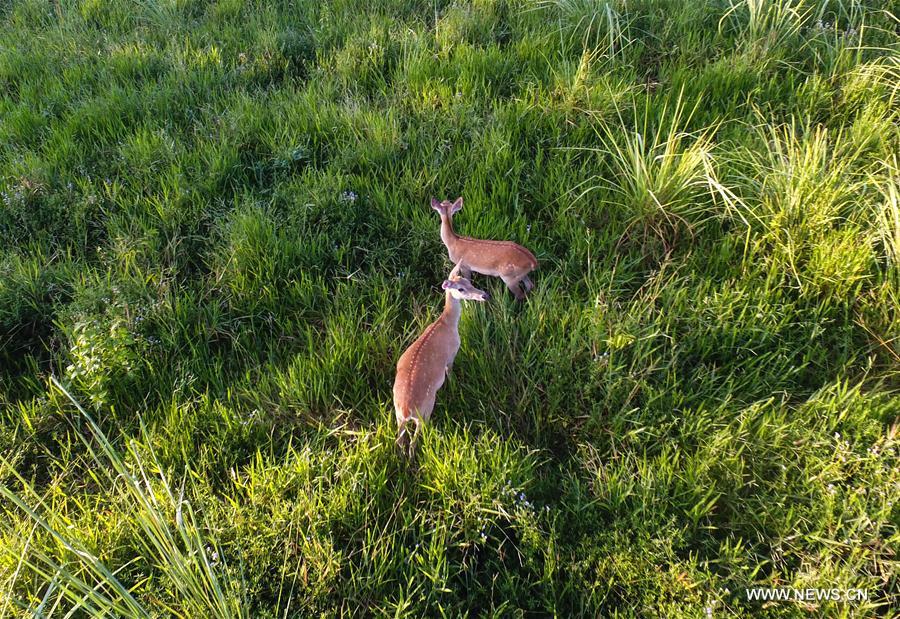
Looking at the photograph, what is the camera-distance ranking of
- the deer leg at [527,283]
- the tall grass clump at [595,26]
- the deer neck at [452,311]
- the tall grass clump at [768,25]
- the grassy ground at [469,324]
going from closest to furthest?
the grassy ground at [469,324] < the deer neck at [452,311] < the deer leg at [527,283] < the tall grass clump at [768,25] < the tall grass clump at [595,26]

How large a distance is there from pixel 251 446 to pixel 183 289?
109 centimetres

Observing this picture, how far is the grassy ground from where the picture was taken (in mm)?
2076

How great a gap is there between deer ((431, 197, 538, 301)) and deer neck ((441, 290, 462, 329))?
0.23m

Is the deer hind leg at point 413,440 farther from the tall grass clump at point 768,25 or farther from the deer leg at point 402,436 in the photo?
the tall grass clump at point 768,25

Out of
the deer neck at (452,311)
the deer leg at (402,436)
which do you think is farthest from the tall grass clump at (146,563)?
the deer neck at (452,311)

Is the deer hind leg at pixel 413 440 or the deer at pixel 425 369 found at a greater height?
the deer at pixel 425 369

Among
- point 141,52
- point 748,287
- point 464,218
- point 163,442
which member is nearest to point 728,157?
point 748,287

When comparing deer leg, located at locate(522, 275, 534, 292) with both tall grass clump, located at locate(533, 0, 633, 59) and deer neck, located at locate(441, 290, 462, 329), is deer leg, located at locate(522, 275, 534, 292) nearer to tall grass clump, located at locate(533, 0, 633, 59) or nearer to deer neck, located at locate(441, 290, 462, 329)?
deer neck, located at locate(441, 290, 462, 329)

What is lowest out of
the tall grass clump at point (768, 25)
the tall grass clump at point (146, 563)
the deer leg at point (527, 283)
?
the tall grass clump at point (146, 563)

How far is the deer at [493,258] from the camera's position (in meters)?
2.87

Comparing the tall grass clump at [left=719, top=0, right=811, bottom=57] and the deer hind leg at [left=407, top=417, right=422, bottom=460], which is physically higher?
the tall grass clump at [left=719, top=0, right=811, bottom=57]

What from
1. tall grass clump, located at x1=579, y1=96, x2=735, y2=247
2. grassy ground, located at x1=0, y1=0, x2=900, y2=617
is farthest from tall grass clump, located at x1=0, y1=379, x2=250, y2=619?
tall grass clump, located at x1=579, y1=96, x2=735, y2=247

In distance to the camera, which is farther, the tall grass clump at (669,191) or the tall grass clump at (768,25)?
the tall grass clump at (768,25)

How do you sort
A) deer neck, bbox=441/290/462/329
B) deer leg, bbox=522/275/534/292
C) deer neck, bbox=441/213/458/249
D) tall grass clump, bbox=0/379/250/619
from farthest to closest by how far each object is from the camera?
deer neck, bbox=441/213/458/249 → deer leg, bbox=522/275/534/292 → deer neck, bbox=441/290/462/329 → tall grass clump, bbox=0/379/250/619
